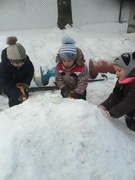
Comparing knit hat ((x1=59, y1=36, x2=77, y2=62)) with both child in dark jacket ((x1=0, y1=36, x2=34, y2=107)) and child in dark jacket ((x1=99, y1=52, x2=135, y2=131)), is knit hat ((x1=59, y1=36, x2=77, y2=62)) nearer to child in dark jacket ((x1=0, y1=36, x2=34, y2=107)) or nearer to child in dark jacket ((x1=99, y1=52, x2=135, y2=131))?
child in dark jacket ((x1=0, y1=36, x2=34, y2=107))

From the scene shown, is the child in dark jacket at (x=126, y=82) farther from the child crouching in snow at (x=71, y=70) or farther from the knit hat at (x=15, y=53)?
the knit hat at (x=15, y=53)

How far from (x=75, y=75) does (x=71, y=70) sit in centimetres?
9

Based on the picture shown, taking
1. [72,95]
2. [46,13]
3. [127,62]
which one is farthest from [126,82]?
[46,13]

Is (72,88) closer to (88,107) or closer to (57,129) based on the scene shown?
(88,107)

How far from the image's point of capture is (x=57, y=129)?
2385 millimetres

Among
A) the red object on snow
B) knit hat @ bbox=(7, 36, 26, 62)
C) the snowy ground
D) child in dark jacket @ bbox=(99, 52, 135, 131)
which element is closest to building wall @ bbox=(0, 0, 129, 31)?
the red object on snow

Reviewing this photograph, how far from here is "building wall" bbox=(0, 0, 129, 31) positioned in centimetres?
825

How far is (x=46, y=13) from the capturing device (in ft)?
27.9

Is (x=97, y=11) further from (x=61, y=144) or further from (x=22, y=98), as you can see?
(x=61, y=144)

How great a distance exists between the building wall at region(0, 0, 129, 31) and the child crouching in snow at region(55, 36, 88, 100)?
500 cm

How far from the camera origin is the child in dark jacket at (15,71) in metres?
3.61

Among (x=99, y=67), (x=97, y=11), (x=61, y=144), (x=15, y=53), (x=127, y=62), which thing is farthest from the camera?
(x=97, y=11)

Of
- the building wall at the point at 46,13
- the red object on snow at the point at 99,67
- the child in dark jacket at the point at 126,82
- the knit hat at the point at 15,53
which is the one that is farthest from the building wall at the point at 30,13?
the child in dark jacket at the point at 126,82

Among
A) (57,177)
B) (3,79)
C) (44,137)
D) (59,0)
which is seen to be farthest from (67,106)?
(59,0)
